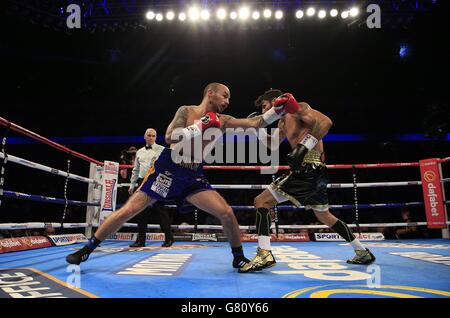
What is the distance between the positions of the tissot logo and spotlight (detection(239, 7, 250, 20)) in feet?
16.0

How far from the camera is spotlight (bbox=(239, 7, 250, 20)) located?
704 cm

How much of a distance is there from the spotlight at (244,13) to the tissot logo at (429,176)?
4864 mm

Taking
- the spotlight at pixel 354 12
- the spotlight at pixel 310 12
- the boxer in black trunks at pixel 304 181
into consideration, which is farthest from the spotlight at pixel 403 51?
the boxer in black trunks at pixel 304 181

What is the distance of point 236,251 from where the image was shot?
2154 mm

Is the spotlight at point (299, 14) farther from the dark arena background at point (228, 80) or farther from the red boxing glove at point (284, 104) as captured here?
the red boxing glove at point (284, 104)

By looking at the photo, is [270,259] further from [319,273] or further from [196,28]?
[196,28]

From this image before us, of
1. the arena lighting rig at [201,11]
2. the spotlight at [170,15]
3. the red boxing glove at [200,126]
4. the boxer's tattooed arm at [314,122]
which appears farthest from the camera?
the spotlight at [170,15]

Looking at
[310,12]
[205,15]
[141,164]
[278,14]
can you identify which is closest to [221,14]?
[205,15]

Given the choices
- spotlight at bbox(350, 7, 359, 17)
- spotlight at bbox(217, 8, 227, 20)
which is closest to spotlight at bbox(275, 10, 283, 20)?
spotlight at bbox(217, 8, 227, 20)

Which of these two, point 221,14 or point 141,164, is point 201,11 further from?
point 141,164

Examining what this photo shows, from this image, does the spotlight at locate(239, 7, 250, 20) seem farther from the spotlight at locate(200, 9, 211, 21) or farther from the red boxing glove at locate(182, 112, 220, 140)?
the red boxing glove at locate(182, 112, 220, 140)

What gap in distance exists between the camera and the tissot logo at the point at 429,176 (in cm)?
434

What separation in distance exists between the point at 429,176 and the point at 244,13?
495 centimetres

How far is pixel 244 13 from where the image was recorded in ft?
23.4
